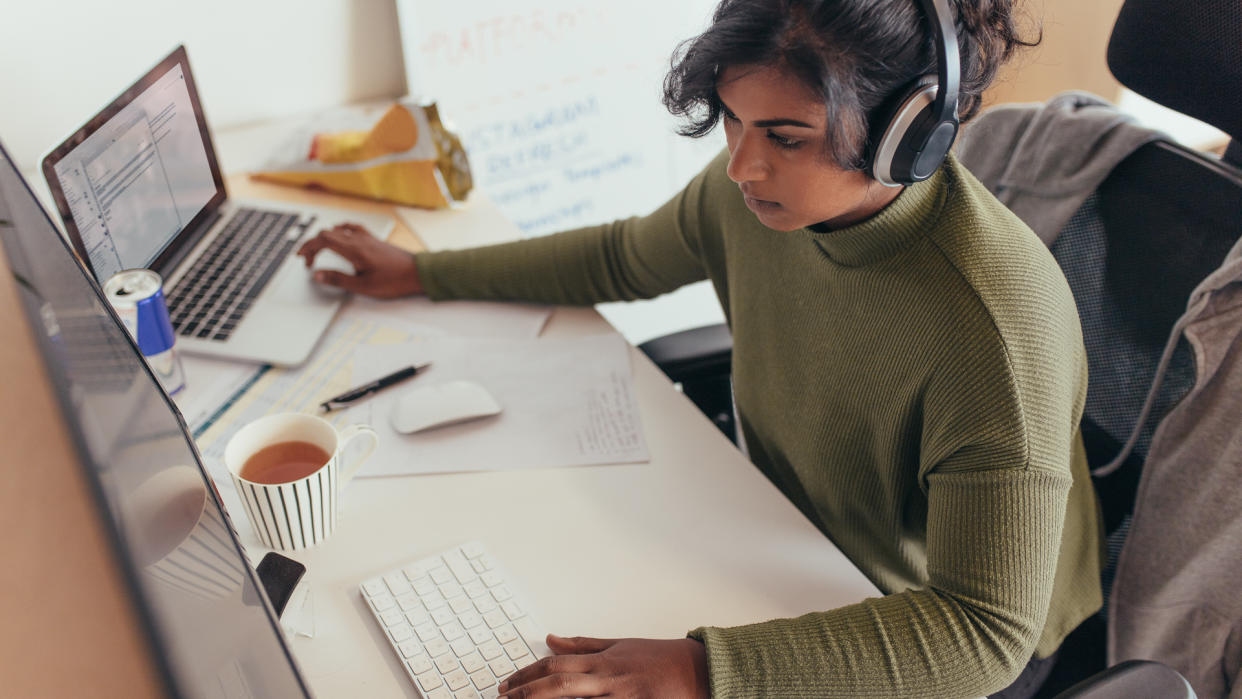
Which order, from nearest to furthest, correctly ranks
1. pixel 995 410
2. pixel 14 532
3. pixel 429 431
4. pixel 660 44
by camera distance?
pixel 14 532, pixel 995 410, pixel 429 431, pixel 660 44

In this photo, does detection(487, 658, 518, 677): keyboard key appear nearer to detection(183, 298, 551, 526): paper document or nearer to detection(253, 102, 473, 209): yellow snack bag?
detection(183, 298, 551, 526): paper document

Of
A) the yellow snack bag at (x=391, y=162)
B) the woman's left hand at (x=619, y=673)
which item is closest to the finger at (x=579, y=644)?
the woman's left hand at (x=619, y=673)

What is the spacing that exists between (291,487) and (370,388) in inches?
9.8

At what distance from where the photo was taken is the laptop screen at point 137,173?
852mm

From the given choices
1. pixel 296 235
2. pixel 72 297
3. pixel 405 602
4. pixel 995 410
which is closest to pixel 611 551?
pixel 405 602

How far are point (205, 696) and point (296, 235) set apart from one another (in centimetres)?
87

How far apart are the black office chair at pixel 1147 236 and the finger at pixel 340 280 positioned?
0.78 metres

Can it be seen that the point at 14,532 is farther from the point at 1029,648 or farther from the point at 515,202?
the point at 515,202

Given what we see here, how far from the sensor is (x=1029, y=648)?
2.36 feet

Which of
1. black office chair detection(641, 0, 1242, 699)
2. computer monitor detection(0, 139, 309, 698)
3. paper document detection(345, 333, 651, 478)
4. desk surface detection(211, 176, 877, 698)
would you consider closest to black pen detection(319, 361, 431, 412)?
paper document detection(345, 333, 651, 478)

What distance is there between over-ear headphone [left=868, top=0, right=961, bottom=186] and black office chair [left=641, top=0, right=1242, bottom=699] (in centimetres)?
27

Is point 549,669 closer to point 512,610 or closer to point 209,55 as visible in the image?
point 512,610

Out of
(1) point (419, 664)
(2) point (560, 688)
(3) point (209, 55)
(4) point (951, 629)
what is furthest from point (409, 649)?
(3) point (209, 55)

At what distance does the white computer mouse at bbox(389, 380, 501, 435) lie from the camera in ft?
3.03
